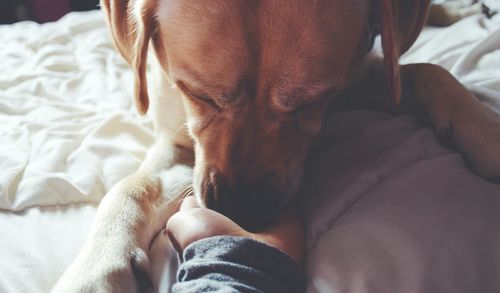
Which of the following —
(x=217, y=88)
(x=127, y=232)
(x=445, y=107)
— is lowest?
(x=127, y=232)

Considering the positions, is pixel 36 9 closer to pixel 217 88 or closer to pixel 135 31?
pixel 135 31

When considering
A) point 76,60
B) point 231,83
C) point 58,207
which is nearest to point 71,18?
point 76,60

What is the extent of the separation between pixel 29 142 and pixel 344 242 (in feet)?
3.46

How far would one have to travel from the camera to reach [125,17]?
4.32 ft

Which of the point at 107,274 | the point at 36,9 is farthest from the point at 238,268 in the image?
the point at 36,9

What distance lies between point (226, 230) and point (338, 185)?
0.28 meters

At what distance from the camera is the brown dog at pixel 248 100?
1.01 meters

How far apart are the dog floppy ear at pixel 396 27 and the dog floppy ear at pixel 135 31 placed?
594 mm

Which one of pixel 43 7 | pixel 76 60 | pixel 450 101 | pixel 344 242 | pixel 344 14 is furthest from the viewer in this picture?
pixel 43 7

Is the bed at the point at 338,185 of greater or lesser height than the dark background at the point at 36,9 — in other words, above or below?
above

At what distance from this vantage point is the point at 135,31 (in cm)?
127

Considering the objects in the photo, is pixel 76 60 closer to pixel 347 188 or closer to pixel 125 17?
pixel 125 17

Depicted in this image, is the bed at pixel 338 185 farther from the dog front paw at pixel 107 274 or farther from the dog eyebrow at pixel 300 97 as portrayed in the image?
the dog eyebrow at pixel 300 97

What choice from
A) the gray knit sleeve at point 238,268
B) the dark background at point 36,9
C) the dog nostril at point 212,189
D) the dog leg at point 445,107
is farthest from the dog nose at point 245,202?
the dark background at point 36,9
